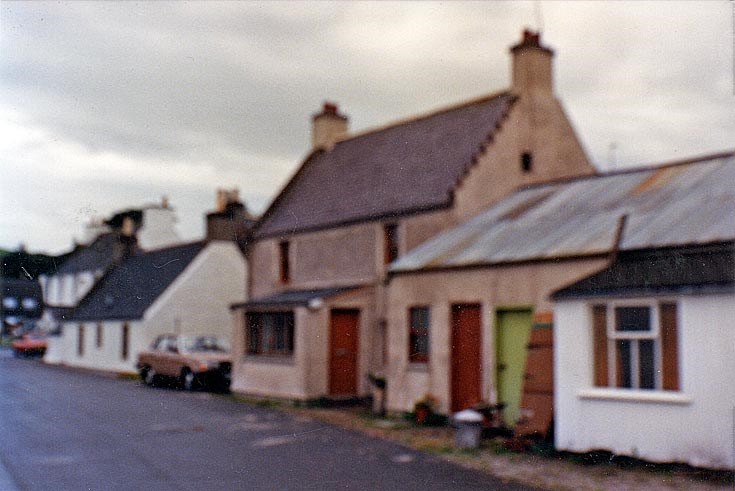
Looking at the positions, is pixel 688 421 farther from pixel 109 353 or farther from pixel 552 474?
pixel 109 353

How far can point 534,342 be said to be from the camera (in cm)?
1468

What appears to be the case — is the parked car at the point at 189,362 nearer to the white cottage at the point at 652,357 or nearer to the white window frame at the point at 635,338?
the white cottage at the point at 652,357

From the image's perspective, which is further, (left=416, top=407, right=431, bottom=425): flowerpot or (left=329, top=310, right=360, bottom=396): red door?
(left=329, top=310, right=360, bottom=396): red door

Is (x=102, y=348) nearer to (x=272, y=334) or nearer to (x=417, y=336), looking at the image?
(x=272, y=334)

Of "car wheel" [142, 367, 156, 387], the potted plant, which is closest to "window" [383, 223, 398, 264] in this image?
the potted plant

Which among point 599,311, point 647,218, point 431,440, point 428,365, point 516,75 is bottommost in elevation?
point 431,440

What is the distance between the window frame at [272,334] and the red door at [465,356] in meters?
6.63

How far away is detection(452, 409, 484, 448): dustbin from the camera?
13.9 meters

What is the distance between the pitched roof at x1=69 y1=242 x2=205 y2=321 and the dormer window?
1722 cm

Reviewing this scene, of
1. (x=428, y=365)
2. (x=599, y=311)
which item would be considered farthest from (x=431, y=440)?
(x=599, y=311)

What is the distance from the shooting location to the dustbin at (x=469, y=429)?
13883mm

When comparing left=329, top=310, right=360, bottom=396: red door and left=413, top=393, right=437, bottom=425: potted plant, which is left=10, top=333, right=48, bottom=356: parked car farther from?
left=413, top=393, right=437, bottom=425: potted plant

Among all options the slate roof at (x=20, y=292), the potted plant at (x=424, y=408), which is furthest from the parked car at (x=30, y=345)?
the potted plant at (x=424, y=408)

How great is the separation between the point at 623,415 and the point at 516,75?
1425 centimetres
